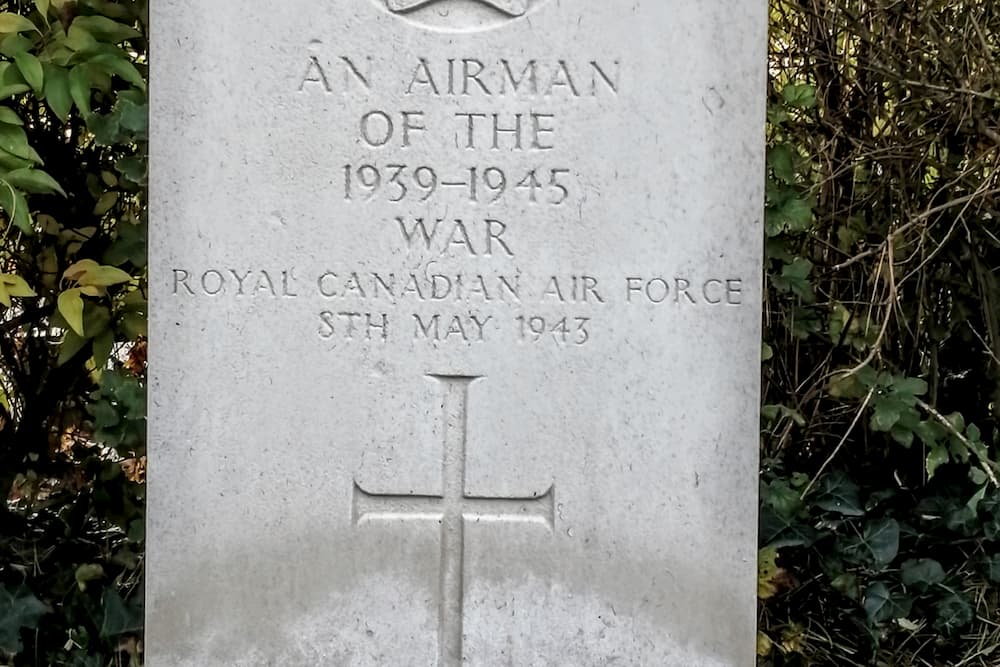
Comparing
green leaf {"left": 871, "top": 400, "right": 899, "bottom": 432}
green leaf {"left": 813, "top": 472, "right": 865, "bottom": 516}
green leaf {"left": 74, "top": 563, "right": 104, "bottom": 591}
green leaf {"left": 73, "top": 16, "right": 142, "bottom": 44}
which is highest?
green leaf {"left": 73, "top": 16, "right": 142, "bottom": 44}

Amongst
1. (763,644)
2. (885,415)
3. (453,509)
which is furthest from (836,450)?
(453,509)

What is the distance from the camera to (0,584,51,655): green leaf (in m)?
2.97

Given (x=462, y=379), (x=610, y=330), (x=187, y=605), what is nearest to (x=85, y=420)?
(x=187, y=605)

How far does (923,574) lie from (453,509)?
140cm

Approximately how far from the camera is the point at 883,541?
3.17 m

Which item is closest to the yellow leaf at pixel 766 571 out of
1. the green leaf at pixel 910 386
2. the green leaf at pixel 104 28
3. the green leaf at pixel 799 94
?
the green leaf at pixel 910 386

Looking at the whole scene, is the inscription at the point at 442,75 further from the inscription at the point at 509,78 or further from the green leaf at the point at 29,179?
the green leaf at the point at 29,179

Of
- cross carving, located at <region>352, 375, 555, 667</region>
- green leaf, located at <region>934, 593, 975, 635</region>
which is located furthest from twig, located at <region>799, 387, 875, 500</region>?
cross carving, located at <region>352, 375, 555, 667</region>

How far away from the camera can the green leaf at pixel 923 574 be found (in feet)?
10.5

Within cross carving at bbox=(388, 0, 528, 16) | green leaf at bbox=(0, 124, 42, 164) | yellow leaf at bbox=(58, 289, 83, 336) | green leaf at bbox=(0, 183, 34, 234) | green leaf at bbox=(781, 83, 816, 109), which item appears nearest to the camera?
cross carving at bbox=(388, 0, 528, 16)

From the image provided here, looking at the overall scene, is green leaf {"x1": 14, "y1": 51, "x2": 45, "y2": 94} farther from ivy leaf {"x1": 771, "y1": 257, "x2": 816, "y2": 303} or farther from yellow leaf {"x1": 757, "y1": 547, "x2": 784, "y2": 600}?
yellow leaf {"x1": 757, "y1": 547, "x2": 784, "y2": 600}

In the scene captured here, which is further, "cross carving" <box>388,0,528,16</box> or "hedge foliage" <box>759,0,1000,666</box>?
"hedge foliage" <box>759,0,1000,666</box>

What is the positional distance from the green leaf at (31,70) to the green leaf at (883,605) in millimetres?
2266

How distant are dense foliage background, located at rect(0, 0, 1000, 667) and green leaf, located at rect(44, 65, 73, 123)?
344 millimetres
